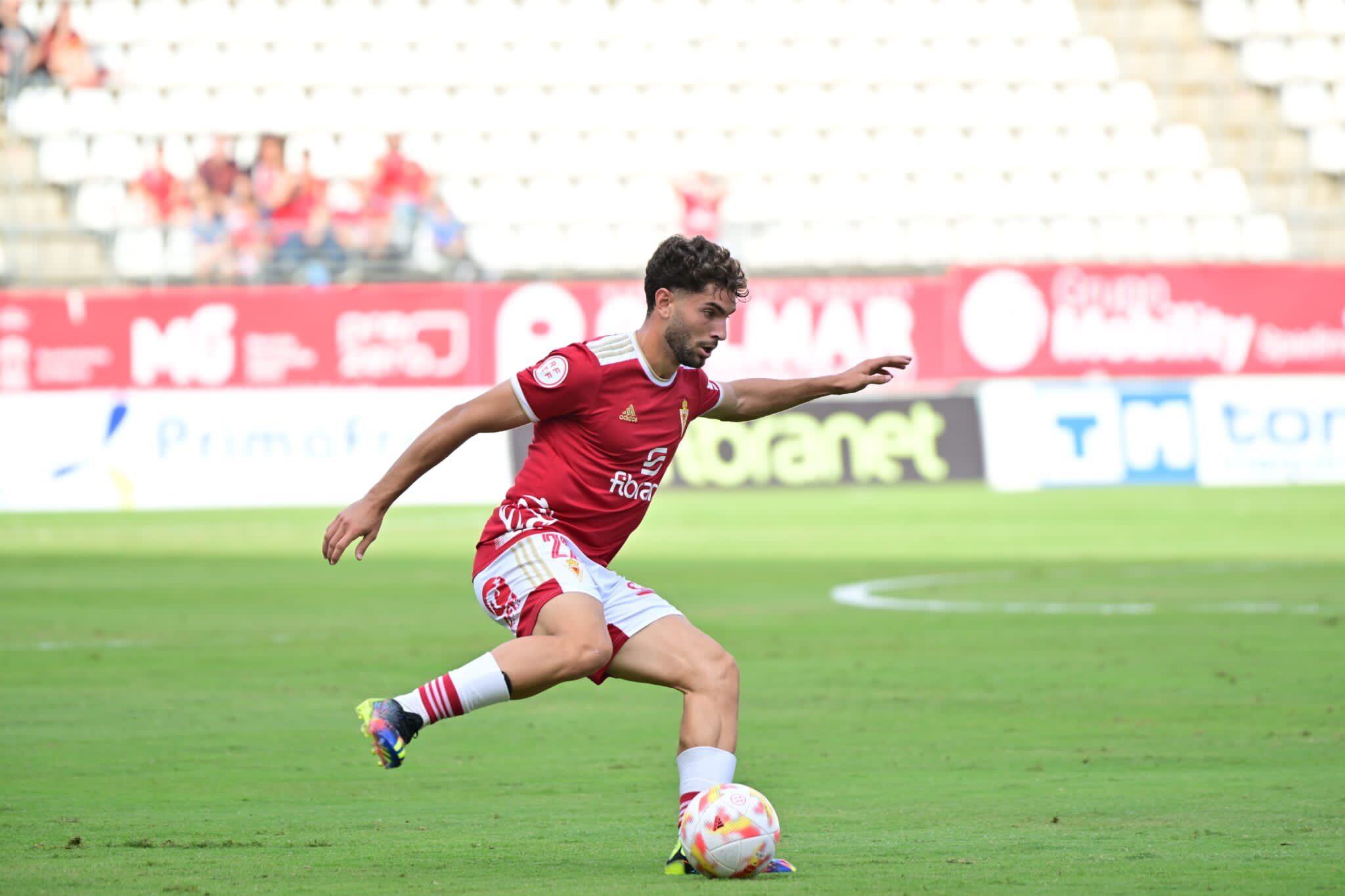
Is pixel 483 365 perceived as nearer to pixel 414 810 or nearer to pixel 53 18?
pixel 53 18

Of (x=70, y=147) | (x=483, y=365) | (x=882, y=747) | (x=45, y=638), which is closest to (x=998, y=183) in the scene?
(x=483, y=365)

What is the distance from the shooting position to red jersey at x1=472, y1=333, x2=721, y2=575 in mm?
6551

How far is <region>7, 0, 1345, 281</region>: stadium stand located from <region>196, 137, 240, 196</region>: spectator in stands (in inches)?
11.9

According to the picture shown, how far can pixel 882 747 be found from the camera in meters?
9.06

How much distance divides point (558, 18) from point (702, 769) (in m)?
32.2

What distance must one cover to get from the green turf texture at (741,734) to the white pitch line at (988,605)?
202 millimetres

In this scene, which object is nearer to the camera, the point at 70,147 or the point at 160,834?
the point at 160,834

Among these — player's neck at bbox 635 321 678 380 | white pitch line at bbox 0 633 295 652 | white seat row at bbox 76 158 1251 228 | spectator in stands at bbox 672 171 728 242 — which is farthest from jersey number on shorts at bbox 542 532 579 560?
white seat row at bbox 76 158 1251 228

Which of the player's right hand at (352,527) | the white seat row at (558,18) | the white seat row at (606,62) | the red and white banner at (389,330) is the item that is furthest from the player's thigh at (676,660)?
the white seat row at (558,18)

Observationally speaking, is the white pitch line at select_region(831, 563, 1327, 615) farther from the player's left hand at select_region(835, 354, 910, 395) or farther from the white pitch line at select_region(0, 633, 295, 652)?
the player's left hand at select_region(835, 354, 910, 395)

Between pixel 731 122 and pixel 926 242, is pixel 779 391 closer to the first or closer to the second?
pixel 926 242

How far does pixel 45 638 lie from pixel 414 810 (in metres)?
7.14

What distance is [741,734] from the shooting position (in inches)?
373

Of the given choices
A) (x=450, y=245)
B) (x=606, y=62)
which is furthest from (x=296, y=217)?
(x=606, y=62)
